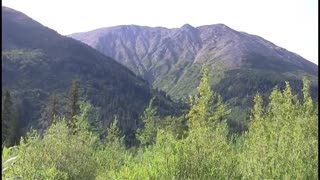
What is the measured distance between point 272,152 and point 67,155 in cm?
1649

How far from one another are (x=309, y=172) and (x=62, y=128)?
19.7 m

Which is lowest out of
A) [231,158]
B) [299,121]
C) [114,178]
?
[114,178]

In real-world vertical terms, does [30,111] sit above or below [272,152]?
below

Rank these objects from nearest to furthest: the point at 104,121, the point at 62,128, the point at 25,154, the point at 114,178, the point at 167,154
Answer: the point at 167,154
the point at 114,178
the point at 25,154
the point at 62,128
the point at 104,121

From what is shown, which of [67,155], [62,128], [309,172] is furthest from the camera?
[62,128]

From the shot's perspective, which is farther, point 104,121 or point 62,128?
point 104,121

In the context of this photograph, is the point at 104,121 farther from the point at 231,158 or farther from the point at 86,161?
the point at 231,158

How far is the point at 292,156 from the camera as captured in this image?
16656 millimetres

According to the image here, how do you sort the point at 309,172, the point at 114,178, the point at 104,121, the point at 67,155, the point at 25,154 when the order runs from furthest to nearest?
the point at 104,121 < the point at 67,155 < the point at 25,154 < the point at 114,178 < the point at 309,172

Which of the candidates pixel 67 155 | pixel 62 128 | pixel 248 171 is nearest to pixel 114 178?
pixel 248 171

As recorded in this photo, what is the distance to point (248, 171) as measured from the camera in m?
16.8

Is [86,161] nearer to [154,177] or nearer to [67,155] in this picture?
[67,155]

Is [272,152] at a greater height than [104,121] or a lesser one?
greater

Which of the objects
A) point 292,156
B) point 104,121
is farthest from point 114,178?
point 104,121
